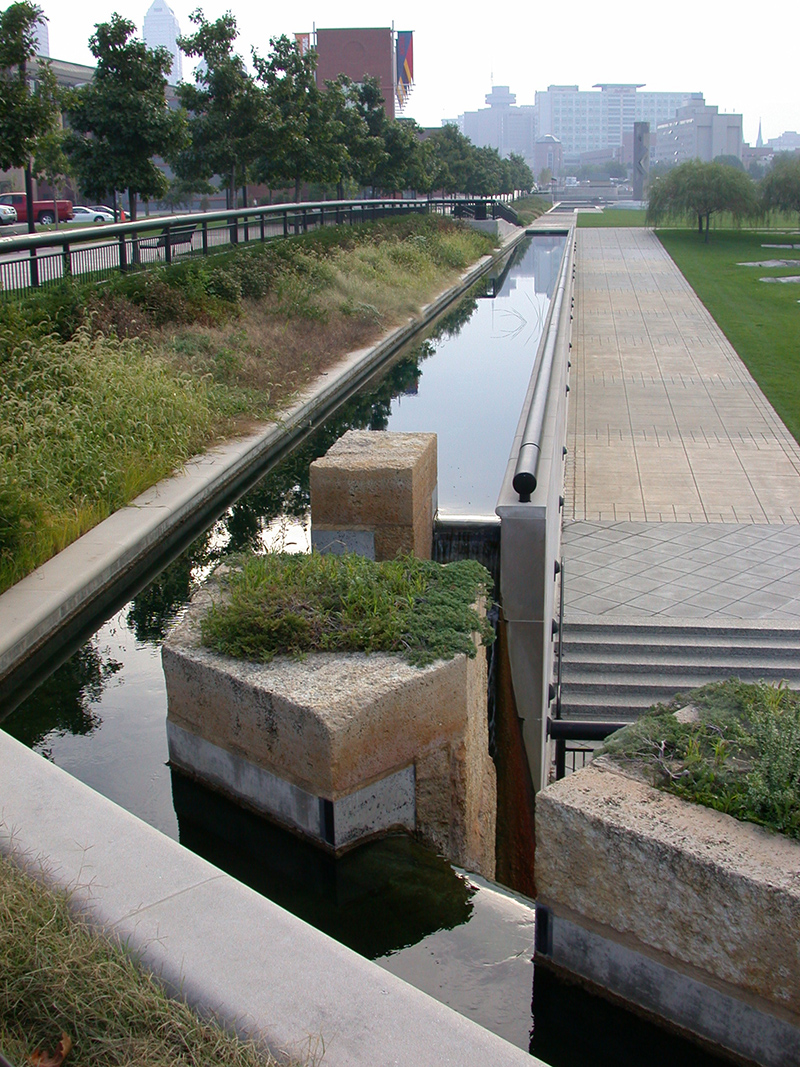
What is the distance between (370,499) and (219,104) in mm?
26397

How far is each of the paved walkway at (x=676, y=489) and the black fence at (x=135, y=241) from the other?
281 inches

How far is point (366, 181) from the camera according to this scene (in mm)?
44562

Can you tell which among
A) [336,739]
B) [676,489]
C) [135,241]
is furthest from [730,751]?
[135,241]

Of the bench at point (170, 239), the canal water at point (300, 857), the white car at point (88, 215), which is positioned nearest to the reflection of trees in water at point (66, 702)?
the canal water at point (300, 857)

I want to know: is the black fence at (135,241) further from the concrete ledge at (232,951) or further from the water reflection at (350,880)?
the concrete ledge at (232,951)

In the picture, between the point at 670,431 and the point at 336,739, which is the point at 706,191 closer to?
the point at 670,431

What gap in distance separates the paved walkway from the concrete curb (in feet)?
10.9

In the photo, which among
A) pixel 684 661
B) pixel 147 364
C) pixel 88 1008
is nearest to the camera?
pixel 88 1008

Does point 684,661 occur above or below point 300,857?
below

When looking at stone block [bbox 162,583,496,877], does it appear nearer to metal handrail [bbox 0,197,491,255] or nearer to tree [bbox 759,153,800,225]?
metal handrail [bbox 0,197,491,255]

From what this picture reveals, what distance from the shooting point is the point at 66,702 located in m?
5.55

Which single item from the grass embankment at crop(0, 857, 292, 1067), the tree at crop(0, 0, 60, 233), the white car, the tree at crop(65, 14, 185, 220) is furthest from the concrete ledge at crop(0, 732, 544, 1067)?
the white car

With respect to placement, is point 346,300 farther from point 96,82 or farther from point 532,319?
point 96,82

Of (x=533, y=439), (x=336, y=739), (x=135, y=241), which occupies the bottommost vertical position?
(x=336, y=739)
